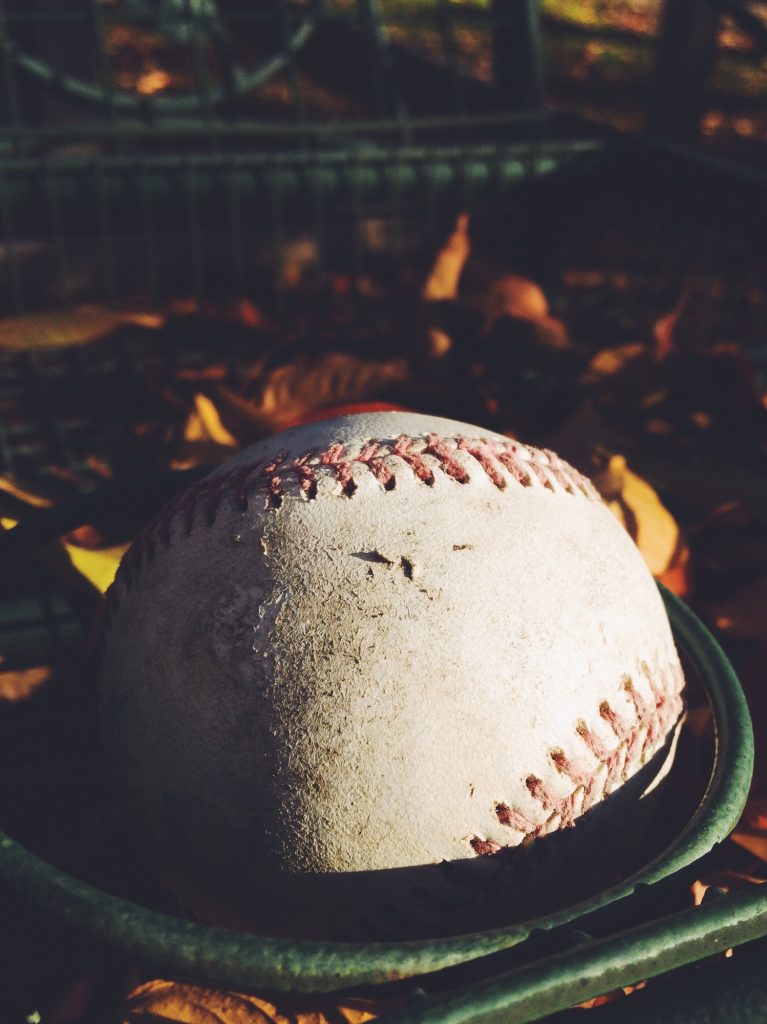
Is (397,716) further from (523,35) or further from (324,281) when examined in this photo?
(523,35)

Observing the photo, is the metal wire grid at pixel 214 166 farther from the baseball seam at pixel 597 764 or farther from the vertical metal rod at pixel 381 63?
the baseball seam at pixel 597 764

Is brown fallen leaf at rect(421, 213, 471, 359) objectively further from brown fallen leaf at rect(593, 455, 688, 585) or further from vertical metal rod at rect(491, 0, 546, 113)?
vertical metal rod at rect(491, 0, 546, 113)

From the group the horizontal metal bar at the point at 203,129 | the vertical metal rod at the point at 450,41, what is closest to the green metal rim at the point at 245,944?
the horizontal metal bar at the point at 203,129

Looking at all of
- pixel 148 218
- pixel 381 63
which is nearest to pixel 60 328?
pixel 148 218

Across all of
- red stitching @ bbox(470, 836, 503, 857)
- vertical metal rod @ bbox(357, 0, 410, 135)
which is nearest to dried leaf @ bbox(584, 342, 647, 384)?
red stitching @ bbox(470, 836, 503, 857)

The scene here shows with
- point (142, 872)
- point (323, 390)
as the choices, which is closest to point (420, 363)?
point (323, 390)
